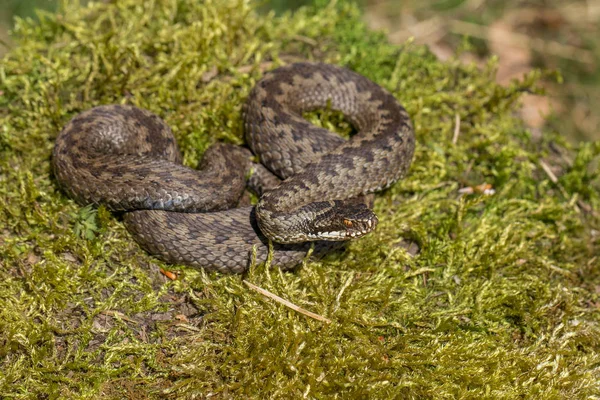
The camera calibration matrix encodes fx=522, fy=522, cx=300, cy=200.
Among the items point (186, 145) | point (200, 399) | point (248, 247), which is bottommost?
point (200, 399)

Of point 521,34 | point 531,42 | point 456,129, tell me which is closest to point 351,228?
point 456,129

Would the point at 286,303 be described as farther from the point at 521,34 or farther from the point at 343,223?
the point at 521,34

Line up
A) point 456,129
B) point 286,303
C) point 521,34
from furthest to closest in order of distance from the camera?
1. point 521,34
2. point 456,129
3. point 286,303

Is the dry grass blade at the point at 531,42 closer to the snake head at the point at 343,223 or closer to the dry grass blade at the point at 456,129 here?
the dry grass blade at the point at 456,129

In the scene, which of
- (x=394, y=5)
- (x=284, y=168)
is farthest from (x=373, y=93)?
Answer: (x=394, y=5)

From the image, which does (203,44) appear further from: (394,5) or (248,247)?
(394,5)

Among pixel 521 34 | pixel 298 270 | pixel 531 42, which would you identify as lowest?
pixel 298 270

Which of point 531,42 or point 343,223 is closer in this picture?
point 343,223
